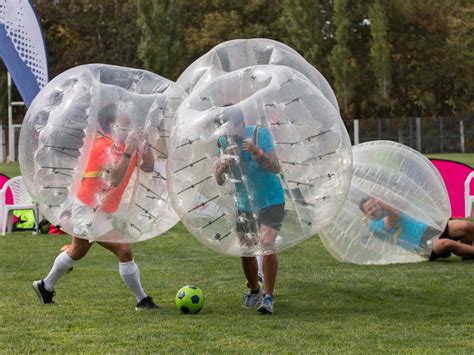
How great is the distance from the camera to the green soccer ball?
25.1ft

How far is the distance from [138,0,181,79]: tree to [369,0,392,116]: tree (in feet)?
30.7

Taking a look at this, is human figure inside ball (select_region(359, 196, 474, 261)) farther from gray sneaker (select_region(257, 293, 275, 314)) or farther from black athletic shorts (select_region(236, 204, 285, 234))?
black athletic shorts (select_region(236, 204, 285, 234))

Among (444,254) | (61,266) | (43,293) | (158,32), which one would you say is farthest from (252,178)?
(158,32)

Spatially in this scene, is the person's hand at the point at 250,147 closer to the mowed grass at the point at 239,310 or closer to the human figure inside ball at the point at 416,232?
the mowed grass at the point at 239,310

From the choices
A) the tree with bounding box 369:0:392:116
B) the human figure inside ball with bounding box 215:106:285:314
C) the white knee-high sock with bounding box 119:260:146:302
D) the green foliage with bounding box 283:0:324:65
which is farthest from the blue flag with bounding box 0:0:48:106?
the tree with bounding box 369:0:392:116

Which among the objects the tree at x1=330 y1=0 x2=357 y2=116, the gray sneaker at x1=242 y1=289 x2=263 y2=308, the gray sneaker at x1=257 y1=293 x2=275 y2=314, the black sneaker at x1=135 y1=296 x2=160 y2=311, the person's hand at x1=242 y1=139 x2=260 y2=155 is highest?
the person's hand at x1=242 y1=139 x2=260 y2=155

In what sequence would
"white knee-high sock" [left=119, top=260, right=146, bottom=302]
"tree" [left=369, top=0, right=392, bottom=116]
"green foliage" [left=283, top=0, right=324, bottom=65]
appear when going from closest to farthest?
"white knee-high sock" [left=119, top=260, right=146, bottom=302]
"tree" [left=369, top=0, right=392, bottom=116]
"green foliage" [left=283, top=0, right=324, bottom=65]

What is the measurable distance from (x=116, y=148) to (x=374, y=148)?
11.7 ft

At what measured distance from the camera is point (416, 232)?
995 centimetres

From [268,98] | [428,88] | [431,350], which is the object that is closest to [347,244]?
[268,98]

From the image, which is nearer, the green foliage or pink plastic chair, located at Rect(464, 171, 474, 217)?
pink plastic chair, located at Rect(464, 171, 474, 217)

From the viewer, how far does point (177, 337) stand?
6.66 meters

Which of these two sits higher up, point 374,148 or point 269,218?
point 269,218

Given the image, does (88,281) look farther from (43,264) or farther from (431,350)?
(431,350)
